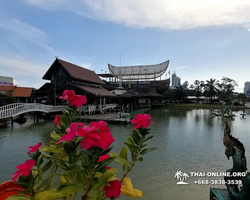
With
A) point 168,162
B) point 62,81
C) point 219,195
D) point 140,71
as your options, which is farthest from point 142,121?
point 140,71

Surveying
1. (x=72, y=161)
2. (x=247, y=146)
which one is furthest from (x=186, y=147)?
(x=72, y=161)

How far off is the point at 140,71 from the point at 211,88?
17.3 metres

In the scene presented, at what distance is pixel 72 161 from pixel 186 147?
6.47 metres

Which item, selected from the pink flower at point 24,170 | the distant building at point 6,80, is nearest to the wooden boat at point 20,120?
the pink flower at point 24,170

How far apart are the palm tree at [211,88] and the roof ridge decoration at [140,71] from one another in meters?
11.7

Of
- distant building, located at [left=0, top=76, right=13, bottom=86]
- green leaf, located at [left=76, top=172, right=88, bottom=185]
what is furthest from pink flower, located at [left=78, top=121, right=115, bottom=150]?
distant building, located at [left=0, top=76, right=13, bottom=86]

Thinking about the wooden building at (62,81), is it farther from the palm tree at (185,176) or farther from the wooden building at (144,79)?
the wooden building at (144,79)

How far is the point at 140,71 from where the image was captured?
3706cm

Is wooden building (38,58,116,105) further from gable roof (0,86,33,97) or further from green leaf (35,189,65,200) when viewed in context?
green leaf (35,189,65,200)

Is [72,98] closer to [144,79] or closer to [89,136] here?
[89,136]

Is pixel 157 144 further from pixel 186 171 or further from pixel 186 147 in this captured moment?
pixel 186 171

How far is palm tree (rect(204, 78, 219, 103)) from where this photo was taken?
35.8m

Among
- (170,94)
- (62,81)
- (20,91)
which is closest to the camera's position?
(62,81)

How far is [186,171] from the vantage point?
4.40 m
